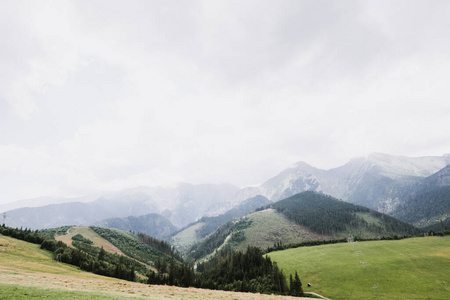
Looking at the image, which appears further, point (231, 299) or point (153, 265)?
point (153, 265)

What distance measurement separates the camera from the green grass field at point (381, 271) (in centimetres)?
8038

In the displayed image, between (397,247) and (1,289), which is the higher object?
(1,289)

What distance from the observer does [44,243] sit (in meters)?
97.5

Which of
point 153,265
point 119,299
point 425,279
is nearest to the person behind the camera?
point 119,299

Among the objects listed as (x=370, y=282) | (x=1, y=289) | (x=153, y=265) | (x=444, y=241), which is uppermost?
(x=1, y=289)

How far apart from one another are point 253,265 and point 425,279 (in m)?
79.2

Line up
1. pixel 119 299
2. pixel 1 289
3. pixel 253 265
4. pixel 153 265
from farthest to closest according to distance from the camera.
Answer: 1. pixel 153 265
2. pixel 253 265
3. pixel 119 299
4. pixel 1 289

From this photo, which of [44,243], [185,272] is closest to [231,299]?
[185,272]

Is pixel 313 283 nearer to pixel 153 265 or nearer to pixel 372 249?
pixel 372 249

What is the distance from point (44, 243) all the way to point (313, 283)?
122 metres

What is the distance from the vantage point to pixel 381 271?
9625 centimetres

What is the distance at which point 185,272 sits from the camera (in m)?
98.5

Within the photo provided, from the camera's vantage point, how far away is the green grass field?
8038cm

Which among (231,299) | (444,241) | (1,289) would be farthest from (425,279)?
(1,289)
